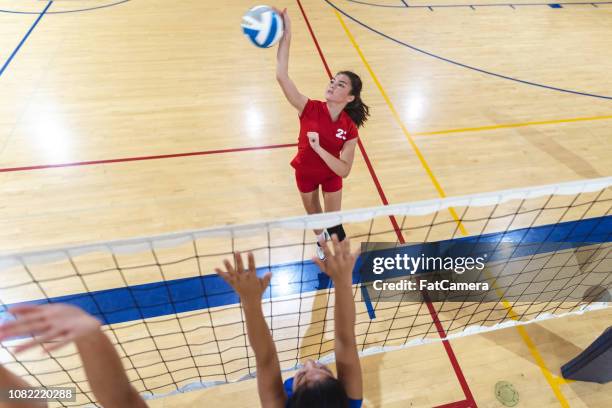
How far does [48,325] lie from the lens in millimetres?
1083

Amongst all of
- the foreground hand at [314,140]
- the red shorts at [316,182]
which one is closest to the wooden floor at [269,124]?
the red shorts at [316,182]

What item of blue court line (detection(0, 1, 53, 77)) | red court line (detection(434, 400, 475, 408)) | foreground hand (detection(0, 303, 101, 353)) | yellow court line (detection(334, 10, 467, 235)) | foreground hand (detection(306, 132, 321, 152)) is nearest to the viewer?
foreground hand (detection(0, 303, 101, 353))

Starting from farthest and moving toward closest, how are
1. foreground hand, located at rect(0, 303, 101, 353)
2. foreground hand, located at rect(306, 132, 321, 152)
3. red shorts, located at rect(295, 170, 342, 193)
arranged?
red shorts, located at rect(295, 170, 342, 193) → foreground hand, located at rect(306, 132, 321, 152) → foreground hand, located at rect(0, 303, 101, 353)

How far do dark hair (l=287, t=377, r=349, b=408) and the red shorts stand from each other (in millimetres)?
1832

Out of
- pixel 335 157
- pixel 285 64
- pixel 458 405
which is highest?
pixel 285 64

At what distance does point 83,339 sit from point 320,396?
2.70 ft

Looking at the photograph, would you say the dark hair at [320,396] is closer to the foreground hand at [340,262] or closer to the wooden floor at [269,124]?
the foreground hand at [340,262]

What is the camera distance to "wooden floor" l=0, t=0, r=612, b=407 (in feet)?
10.0

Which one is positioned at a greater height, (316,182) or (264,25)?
(264,25)

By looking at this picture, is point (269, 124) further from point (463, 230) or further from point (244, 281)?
point (244, 281)

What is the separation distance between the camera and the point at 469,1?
8.73 meters

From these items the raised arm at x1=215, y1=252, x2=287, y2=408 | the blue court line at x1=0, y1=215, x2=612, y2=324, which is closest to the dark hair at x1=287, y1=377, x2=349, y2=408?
the raised arm at x1=215, y1=252, x2=287, y2=408

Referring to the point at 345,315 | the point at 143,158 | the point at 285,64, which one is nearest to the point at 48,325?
the point at 345,315

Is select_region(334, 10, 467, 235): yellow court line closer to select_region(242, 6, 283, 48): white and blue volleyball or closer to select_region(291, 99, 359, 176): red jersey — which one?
select_region(291, 99, 359, 176): red jersey
